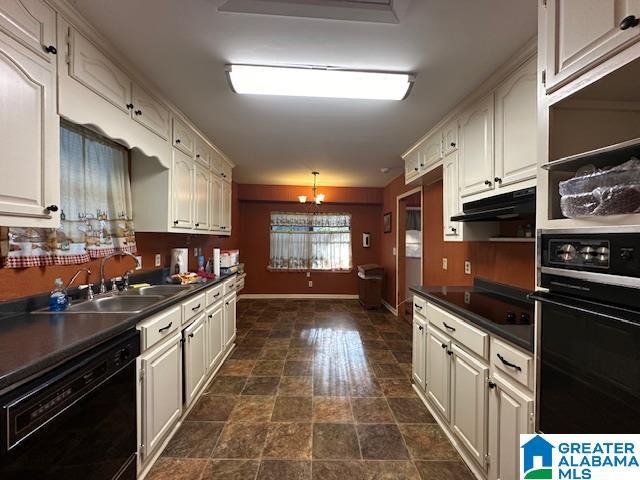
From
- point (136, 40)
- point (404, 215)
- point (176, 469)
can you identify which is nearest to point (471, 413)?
point (176, 469)

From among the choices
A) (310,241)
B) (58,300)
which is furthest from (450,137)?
(310,241)

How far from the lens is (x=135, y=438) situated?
1368 mm

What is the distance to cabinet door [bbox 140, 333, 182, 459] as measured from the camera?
4.74 feet

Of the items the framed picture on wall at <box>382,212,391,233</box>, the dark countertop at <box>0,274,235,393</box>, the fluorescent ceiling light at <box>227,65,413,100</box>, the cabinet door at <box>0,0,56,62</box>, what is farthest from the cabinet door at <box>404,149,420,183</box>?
the cabinet door at <box>0,0,56,62</box>

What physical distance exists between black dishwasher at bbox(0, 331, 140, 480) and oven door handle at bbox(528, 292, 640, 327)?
5.84 feet

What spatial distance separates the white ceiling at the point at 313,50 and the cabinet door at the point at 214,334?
1820 millimetres

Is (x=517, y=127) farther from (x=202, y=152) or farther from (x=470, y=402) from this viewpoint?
(x=202, y=152)

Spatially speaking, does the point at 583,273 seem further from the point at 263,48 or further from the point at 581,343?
the point at 263,48

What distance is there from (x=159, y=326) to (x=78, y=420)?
0.57 m

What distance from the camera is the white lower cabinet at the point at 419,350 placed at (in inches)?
83.4

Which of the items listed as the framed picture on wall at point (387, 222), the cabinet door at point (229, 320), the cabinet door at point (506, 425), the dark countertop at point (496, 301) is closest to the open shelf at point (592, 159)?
the dark countertop at point (496, 301)

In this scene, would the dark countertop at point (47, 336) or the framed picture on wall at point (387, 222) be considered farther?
the framed picture on wall at point (387, 222)

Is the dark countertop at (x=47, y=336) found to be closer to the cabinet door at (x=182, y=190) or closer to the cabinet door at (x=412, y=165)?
the cabinet door at (x=182, y=190)

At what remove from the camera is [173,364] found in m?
1.74
